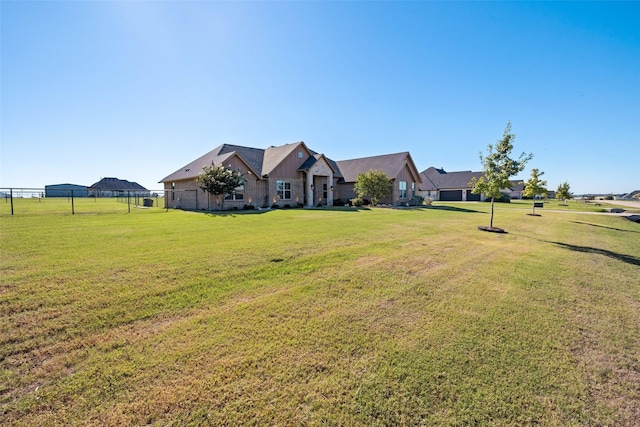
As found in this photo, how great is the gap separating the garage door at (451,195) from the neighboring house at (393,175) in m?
22.7

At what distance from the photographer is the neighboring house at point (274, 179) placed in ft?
79.3

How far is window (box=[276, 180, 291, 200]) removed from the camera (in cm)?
2711

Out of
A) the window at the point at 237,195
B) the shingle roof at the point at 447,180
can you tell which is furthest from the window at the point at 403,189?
the shingle roof at the point at 447,180

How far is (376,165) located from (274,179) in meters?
14.8

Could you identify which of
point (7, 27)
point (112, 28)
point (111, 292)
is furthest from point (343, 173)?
point (111, 292)

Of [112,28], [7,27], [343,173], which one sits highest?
[112,28]

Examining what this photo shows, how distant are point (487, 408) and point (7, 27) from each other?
55.0ft

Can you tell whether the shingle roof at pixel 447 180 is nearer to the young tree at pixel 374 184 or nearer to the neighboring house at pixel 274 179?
the neighboring house at pixel 274 179

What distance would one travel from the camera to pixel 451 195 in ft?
182

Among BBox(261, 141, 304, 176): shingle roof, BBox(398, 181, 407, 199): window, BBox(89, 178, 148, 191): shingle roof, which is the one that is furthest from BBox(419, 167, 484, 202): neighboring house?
BBox(89, 178, 148, 191): shingle roof

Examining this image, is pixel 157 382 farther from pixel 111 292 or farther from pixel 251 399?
pixel 111 292

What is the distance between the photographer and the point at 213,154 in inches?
1057

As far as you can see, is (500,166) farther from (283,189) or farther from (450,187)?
(450,187)

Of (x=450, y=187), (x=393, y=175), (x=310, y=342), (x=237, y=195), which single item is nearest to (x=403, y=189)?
(x=393, y=175)
